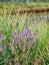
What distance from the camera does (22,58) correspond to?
12.4 feet

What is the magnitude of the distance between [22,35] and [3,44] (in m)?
0.28

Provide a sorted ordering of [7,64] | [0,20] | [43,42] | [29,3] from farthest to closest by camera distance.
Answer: [29,3] < [0,20] < [43,42] < [7,64]

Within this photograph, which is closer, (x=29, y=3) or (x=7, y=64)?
(x=7, y=64)

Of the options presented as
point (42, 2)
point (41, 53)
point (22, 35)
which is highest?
point (22, 35)

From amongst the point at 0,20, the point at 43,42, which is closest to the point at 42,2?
the point at 0,20

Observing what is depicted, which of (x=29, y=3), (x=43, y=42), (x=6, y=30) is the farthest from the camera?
(x=29, y=3)

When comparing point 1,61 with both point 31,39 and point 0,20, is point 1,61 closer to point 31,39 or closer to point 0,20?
point 31,39

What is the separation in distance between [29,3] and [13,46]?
10.1 metres

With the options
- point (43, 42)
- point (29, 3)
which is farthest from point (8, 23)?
point (29, 3)

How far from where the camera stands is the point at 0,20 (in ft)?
17.3

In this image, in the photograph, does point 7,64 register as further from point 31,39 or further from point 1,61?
point 31,39

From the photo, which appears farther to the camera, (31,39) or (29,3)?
(29,3)

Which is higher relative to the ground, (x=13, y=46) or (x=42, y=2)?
(x=13, y=46)

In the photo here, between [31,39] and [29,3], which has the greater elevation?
[31,39]
